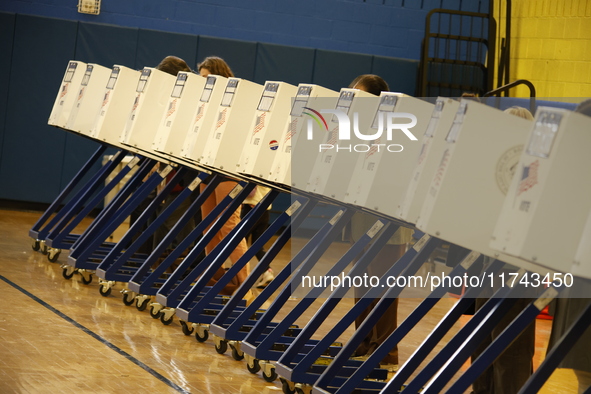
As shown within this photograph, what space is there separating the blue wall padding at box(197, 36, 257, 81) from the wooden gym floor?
13.8 feet

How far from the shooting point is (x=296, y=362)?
13.7 ft

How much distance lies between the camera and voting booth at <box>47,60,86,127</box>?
675 cm

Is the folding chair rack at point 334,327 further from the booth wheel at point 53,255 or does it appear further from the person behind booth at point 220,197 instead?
the booth wheel at point 53,255

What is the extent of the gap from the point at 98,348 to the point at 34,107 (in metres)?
5.62

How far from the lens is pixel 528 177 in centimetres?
252

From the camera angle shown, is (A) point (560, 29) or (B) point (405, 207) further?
(A) point (560, 29)

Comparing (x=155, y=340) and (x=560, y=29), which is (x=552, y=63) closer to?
(x=560, y=29)

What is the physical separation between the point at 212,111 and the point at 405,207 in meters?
2.00

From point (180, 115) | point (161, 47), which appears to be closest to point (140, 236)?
point (180, 115)

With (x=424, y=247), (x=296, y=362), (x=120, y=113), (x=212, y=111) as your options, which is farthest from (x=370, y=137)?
(x=120, y=113)

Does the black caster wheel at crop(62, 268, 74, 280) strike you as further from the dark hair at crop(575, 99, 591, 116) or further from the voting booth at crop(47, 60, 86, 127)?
the dark hair at crop(575, 99, 591, 116)

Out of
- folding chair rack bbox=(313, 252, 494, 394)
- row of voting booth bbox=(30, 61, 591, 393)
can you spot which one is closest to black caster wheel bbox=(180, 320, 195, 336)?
row of voting booth bbox=(30, 61, 591, 393)

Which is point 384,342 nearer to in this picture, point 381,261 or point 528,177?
point 381,261

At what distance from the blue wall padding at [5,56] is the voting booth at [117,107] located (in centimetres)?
364
